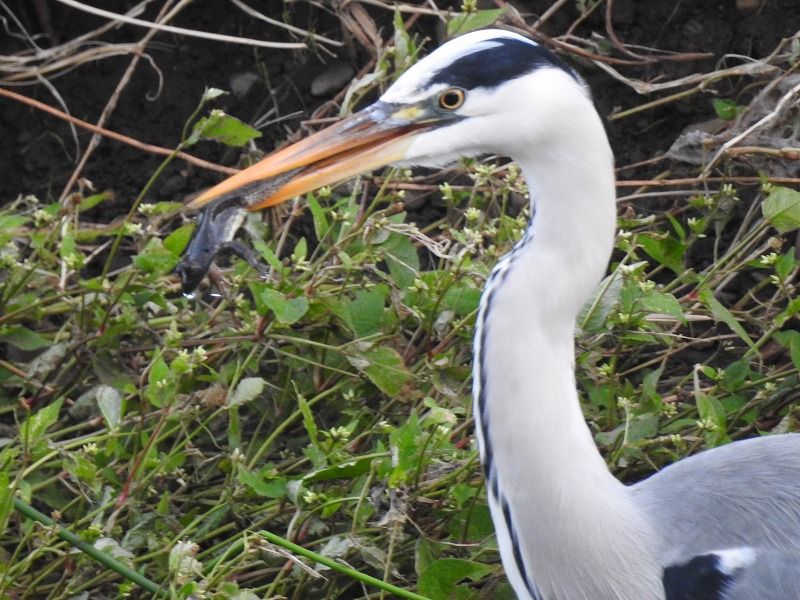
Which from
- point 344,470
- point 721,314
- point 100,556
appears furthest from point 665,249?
point 100,556

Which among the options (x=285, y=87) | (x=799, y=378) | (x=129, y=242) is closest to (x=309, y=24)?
(x=285, y=87)

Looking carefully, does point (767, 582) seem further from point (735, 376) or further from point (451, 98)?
point (451, 98)

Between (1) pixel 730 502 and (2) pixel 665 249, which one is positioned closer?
(1) pixel 730 502

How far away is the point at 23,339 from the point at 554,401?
118cm

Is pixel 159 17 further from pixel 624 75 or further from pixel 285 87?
pixel 624 75

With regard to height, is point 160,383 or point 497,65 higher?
point 497,65

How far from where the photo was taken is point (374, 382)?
7.84ft

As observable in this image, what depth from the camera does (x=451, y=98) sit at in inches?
74.7

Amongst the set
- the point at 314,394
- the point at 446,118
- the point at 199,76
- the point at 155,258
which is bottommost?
the point at 314,394

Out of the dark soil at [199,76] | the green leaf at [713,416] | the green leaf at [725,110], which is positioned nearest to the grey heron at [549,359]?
the green leaf at [713,416]

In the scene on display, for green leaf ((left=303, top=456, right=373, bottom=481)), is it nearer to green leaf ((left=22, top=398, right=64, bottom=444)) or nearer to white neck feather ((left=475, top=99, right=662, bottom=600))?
white neck feather ((left=475, top=99, right=662, bottom=600))

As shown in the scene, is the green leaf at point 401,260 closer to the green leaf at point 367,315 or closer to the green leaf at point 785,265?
the green leaf at point 367,315

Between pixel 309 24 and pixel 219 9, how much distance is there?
0.89ft

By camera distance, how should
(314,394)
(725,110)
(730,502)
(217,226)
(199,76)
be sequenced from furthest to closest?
(199,76) < (725,110) < (314,394) < (217,226) < (730,502)
